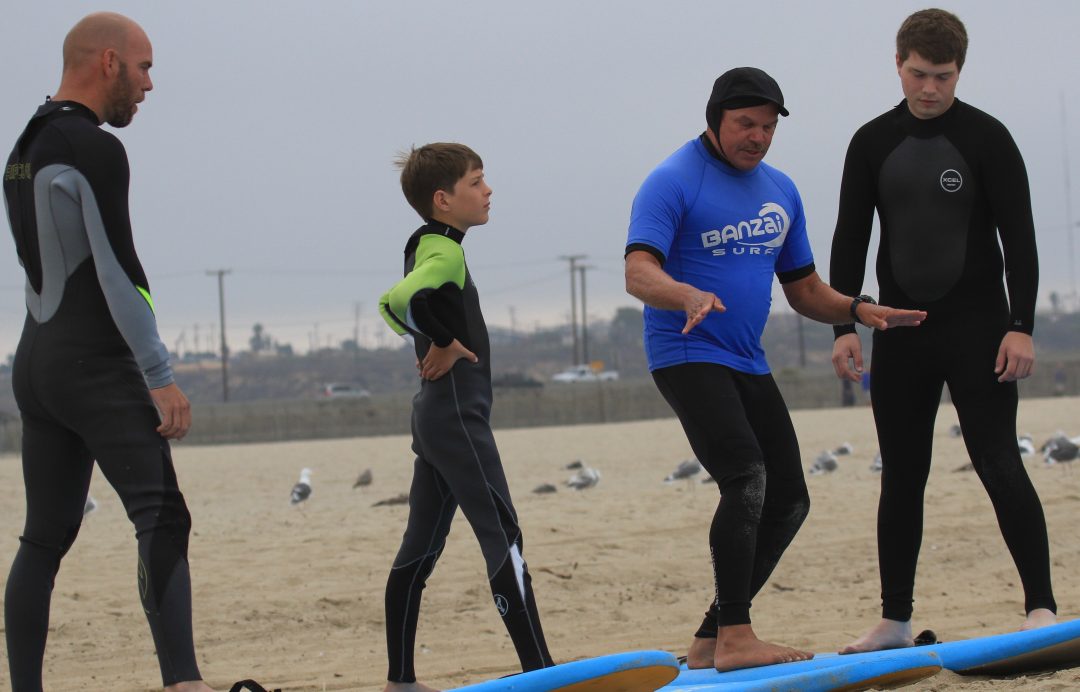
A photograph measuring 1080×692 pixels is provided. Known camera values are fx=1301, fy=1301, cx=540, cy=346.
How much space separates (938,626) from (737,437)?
2.97 metres

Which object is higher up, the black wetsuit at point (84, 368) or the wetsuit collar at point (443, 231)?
the wetsuit collar at point (443, 231)

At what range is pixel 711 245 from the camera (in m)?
4.23

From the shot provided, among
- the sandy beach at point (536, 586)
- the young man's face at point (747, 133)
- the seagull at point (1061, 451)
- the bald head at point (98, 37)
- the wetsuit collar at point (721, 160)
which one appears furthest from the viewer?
the seagull at point (1061, 451)

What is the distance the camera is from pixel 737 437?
13.4ft

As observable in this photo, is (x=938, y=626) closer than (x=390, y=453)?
Yes

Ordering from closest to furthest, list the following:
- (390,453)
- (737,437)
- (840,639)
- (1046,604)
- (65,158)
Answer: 1. (65,158)
2. (737,437)
3. (1046,604)
4. (840,639)
5. (390,453)

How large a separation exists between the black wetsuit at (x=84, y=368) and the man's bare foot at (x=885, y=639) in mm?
2234

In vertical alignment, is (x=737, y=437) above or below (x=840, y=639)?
above

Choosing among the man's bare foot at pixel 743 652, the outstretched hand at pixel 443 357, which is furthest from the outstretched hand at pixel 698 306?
the man's bare foot at pixel 743 652

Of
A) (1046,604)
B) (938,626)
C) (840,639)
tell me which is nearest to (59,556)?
(1046,604)

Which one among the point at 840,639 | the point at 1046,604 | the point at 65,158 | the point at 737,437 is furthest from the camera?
the point at 840,639

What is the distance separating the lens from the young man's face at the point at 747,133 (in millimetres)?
4191

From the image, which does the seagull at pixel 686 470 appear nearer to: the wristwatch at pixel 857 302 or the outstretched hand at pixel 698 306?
the wristwatch at pixel 857 302

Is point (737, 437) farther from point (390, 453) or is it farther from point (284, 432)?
point (284, 432)
